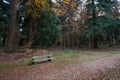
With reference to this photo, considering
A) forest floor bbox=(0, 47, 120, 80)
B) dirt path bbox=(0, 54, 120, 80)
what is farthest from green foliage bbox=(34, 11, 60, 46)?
dirt path bbox=(0, 54, 120, 80)

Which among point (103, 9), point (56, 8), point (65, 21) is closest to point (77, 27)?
point (65, 21)

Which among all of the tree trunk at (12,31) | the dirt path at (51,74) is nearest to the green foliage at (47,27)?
the tree trunk at (12,31)

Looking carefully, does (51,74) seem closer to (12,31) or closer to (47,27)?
(12,31)

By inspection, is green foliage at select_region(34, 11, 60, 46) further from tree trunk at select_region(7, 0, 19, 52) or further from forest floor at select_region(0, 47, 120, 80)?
forest floor at select_region(0, 47, 120, 80)

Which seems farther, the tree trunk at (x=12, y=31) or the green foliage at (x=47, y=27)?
the green foliage at (x=47, y=27)

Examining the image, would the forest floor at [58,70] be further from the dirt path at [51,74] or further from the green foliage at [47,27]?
the green foliage at [47,27]

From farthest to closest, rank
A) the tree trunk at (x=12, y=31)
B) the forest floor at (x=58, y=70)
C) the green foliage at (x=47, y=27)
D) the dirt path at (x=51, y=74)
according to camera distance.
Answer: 1. the green foliage at (x=47, y=27)
2. the tree trunk at (x=12, y=31)
3. the forest floor at (x=58, y=70)
4. the dirt path at (x=51, y=74)

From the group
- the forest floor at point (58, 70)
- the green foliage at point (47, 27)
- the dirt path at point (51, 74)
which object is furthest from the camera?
the green foliage at point (47, 27)

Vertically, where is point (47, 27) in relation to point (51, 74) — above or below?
above

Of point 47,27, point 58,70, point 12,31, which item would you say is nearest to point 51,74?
point 58,70

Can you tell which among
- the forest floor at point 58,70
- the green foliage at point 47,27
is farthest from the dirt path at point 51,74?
the green foliage at point 47,27

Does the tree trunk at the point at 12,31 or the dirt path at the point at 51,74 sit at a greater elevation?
the tree trunk at the point at 12,31

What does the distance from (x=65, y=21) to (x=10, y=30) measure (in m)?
15.9

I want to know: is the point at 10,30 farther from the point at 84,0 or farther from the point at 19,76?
the point at 84,0
